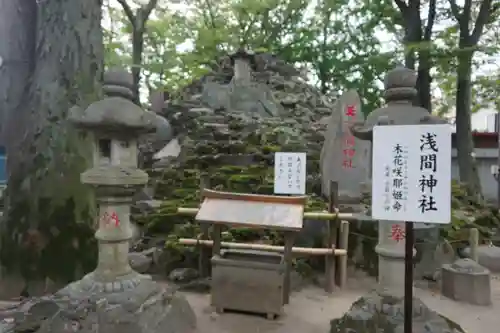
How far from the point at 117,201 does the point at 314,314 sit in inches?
101

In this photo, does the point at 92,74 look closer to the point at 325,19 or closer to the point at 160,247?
the point at 160,247

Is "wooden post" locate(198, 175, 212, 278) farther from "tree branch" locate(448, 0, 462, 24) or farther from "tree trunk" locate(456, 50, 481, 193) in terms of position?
"tree branch" locate(448, 0, 462, 24)

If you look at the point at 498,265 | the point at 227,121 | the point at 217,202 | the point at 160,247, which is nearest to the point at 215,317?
the point at 217,202

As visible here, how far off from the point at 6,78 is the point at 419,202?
4888 mm

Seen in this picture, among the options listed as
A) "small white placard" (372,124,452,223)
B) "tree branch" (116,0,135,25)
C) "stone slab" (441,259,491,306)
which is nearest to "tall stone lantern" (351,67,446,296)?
"small white placard" (372,124,452,223)

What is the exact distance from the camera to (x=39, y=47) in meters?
4.81

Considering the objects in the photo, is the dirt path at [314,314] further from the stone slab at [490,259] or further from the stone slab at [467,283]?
the stone slab at [490,259]

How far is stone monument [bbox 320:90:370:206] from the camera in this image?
Answer: 23.0ft

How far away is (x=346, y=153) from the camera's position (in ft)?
23.1

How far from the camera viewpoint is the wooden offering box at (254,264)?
4.27m

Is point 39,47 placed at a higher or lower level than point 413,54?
lower

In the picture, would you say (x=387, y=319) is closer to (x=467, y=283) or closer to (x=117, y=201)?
(x=467, y=283)

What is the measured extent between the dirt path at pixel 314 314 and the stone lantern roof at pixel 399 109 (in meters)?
2.11

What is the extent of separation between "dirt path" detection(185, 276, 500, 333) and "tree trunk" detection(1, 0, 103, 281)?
1.61 meters
